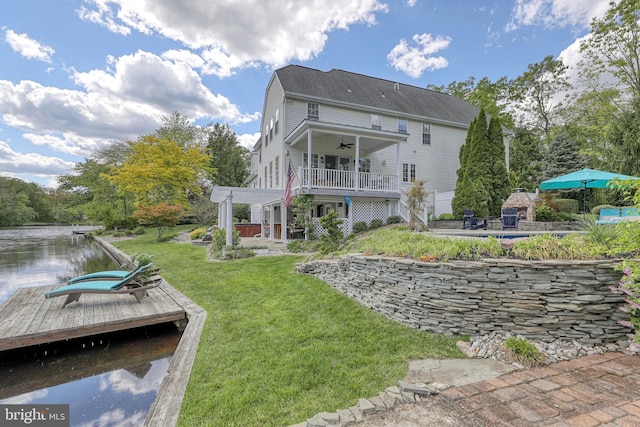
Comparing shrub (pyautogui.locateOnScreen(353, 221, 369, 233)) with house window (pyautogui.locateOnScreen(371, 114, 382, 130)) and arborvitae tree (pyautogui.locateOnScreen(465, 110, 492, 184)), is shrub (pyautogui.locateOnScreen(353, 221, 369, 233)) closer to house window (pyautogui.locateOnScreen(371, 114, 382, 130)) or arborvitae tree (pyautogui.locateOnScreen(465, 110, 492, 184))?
house window (pyautogui.locateOnScreen(371, 114, 382, 130))

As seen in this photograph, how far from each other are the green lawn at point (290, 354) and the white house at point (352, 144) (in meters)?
6.99

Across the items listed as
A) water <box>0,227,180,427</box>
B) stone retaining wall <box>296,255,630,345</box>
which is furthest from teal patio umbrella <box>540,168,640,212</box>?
water <box>0,227,180,427</box>

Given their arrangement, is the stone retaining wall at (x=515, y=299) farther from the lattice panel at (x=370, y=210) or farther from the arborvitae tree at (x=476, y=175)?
the arborvitae tree at (x=476, y=175)

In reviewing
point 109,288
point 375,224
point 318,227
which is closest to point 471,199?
point 375,224

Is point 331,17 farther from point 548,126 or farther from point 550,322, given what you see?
point 548,126

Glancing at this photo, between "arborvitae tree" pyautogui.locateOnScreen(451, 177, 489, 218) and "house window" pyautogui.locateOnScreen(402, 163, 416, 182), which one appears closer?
"arborvitae tree" pyautogui.locateOnScreen(451, 177, 489, 218)

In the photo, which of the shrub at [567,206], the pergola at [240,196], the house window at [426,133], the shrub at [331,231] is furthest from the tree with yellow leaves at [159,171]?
the shrub at [567,206]

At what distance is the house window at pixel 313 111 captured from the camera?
14891 millimetres

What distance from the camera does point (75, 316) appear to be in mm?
5055

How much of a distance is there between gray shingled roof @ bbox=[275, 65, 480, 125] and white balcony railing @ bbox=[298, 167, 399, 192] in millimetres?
4797

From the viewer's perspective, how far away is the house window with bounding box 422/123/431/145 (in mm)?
17844

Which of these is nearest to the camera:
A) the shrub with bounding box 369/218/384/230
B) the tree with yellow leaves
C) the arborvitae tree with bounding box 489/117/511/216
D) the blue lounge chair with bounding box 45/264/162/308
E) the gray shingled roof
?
the blue lounge chair with bounding box 45/264/162/308

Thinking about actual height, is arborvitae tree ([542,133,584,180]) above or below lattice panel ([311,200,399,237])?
above

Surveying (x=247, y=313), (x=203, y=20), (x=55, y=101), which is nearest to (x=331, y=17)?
(x=203, y=20)
